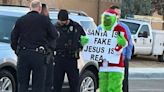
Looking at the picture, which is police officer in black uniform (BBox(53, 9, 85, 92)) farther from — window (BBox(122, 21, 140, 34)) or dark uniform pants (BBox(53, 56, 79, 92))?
window (BBox(122, 21, 140, 34))

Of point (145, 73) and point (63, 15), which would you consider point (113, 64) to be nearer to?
point (63, 15)

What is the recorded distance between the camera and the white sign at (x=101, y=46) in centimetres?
951

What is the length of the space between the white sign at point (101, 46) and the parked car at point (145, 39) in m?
14.6

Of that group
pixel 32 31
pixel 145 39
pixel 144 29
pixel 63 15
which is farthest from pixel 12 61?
pixel 144 29

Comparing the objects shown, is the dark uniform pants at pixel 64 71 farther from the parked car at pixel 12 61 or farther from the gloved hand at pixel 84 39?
the parked car at pixel 12 61

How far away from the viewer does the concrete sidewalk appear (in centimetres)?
1950

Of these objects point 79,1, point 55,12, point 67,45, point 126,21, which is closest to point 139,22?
point 126,21

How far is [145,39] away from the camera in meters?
24.9

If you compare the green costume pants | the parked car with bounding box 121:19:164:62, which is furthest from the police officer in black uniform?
the parked car with bounding box 121:19:164:62

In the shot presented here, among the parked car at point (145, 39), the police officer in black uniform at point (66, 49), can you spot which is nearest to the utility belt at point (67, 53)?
the police officer in black uniform at point (66, 49)

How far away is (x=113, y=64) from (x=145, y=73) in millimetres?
10584

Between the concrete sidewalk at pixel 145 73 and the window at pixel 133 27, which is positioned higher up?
the window at pixel 133 27

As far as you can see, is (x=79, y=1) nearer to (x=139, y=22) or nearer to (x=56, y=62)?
(x=139, y=22)

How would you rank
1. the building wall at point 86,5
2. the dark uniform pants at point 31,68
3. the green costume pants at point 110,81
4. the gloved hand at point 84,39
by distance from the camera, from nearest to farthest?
the dark uniform pants at point 31,68
the green costume pants at point 110,81
the gloved hand at point 84,39
the building wall at point 86,5
